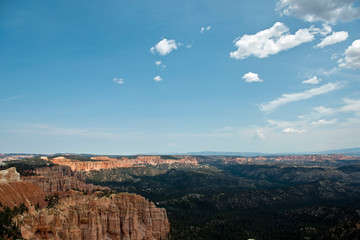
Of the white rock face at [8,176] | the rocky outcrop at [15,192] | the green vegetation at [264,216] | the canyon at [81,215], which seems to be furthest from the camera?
the green vegetation at [264,216]

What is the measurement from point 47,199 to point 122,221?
940 inches

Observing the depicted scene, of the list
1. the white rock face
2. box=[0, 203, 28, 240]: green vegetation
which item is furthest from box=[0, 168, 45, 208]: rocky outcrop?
box=[0, 203, 28, 240]: green vegetation

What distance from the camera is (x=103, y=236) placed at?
74062 millimetres

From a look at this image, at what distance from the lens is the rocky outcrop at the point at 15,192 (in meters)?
68.4

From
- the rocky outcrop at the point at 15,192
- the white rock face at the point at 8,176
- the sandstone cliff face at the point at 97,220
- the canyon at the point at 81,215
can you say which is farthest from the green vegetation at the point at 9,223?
the white rock face at the point at 8,176

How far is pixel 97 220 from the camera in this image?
235ft

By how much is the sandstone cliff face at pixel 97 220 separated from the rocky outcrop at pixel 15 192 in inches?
318

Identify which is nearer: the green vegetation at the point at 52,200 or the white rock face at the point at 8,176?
the green vegetation at the point at 52,200

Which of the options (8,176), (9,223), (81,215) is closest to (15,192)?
(8,176)

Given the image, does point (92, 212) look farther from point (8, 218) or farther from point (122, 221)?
point (8, 218)

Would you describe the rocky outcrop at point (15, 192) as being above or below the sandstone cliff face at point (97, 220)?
above

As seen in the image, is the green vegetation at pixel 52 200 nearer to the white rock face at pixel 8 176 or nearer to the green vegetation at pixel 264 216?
the white rock face at pixel 8 176

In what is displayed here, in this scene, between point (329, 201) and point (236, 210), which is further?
point (329, 201)

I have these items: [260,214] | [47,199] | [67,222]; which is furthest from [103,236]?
[260,214]
